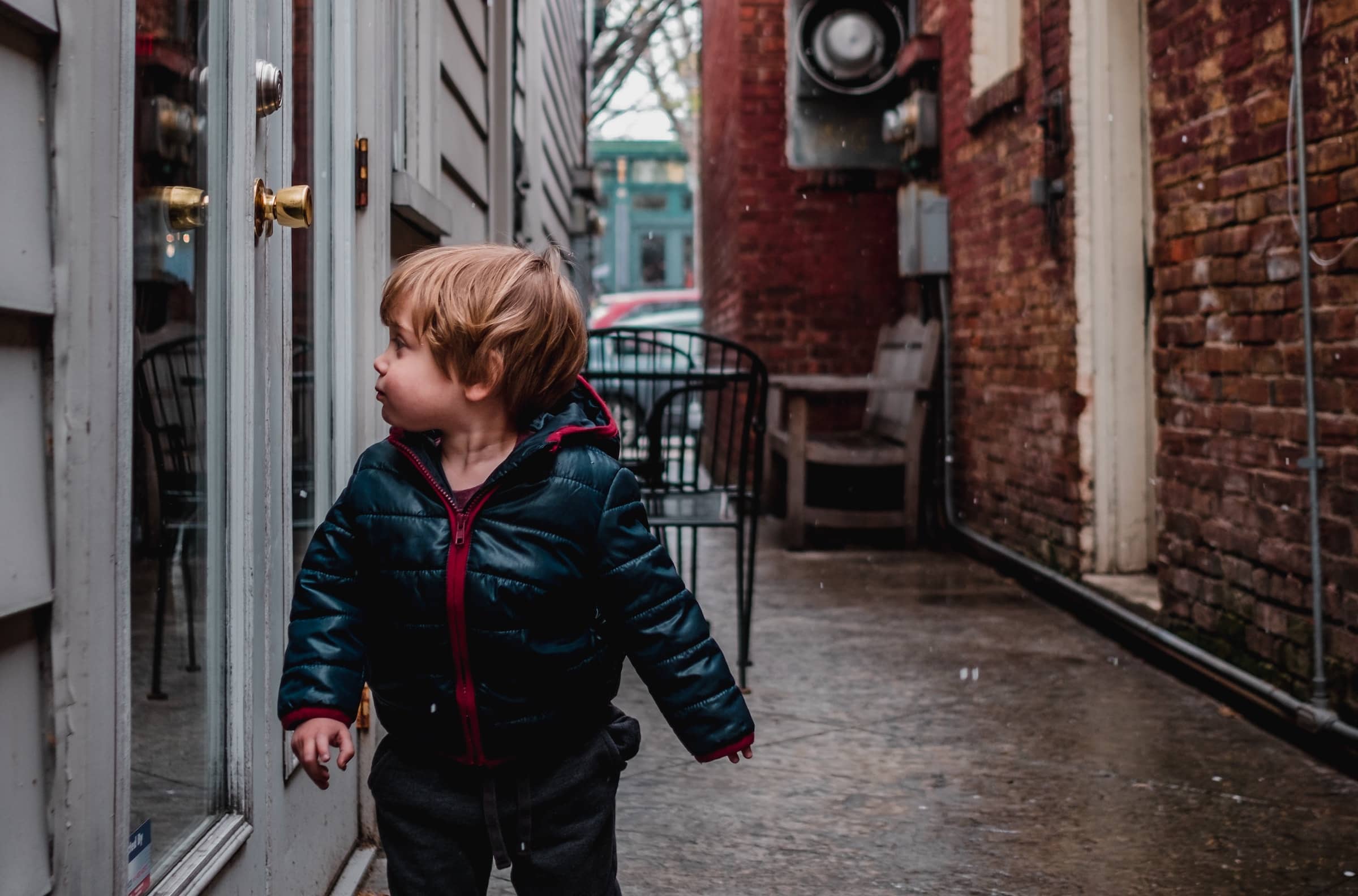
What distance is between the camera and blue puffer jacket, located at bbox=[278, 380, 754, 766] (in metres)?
1.57

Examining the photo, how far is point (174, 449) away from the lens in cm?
170

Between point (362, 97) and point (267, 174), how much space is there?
65cm

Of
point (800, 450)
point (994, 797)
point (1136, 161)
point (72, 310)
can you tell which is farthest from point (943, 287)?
point (72, 310)

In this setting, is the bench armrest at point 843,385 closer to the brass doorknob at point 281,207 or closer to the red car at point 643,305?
the brass doorknob at point 281,207

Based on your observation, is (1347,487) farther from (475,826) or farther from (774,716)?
(475,826)

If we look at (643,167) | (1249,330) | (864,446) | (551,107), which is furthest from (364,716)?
(643,167)

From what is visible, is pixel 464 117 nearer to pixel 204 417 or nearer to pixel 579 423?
pixel 204 417

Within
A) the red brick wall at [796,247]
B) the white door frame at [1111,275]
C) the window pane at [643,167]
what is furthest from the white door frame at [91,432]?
the window pane at [643,167]

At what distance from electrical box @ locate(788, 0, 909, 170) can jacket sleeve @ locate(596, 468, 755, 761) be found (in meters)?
6.81

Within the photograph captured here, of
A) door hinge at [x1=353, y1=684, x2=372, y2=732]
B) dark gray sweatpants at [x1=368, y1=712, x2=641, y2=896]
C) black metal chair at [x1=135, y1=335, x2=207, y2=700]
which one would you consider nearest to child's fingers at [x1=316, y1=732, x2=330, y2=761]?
dark gray sweatpants at [x1=368, y1=712, x2=641, y2=896]

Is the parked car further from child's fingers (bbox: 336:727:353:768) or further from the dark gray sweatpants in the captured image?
child's fingers (bbox: 336:727:353:768)

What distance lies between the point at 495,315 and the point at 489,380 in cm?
7

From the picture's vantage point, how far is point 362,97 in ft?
8.49

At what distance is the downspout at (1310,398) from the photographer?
→ 130 inches
